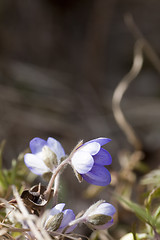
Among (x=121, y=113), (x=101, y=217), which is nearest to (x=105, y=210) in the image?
(x=101, y=217)

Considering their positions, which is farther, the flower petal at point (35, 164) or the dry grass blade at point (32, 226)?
the flower petal at point (35, 164)

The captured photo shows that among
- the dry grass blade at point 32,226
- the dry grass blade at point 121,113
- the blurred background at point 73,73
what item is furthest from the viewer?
the blurred background at point 73,73

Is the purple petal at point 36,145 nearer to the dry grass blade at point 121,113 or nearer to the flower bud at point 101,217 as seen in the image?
the flower bud at point 101,217

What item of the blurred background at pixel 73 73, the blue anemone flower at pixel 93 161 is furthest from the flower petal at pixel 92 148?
the blurred background at pixel 73 73

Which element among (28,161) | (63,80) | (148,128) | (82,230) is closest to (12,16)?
(63,80)

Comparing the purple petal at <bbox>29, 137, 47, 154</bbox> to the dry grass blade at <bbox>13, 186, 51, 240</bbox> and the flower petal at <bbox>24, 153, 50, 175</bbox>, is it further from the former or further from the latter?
the dry grass blade at <bbox>13, 186, 51, 240</bbox>

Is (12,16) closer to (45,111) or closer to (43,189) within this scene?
(45,111)
